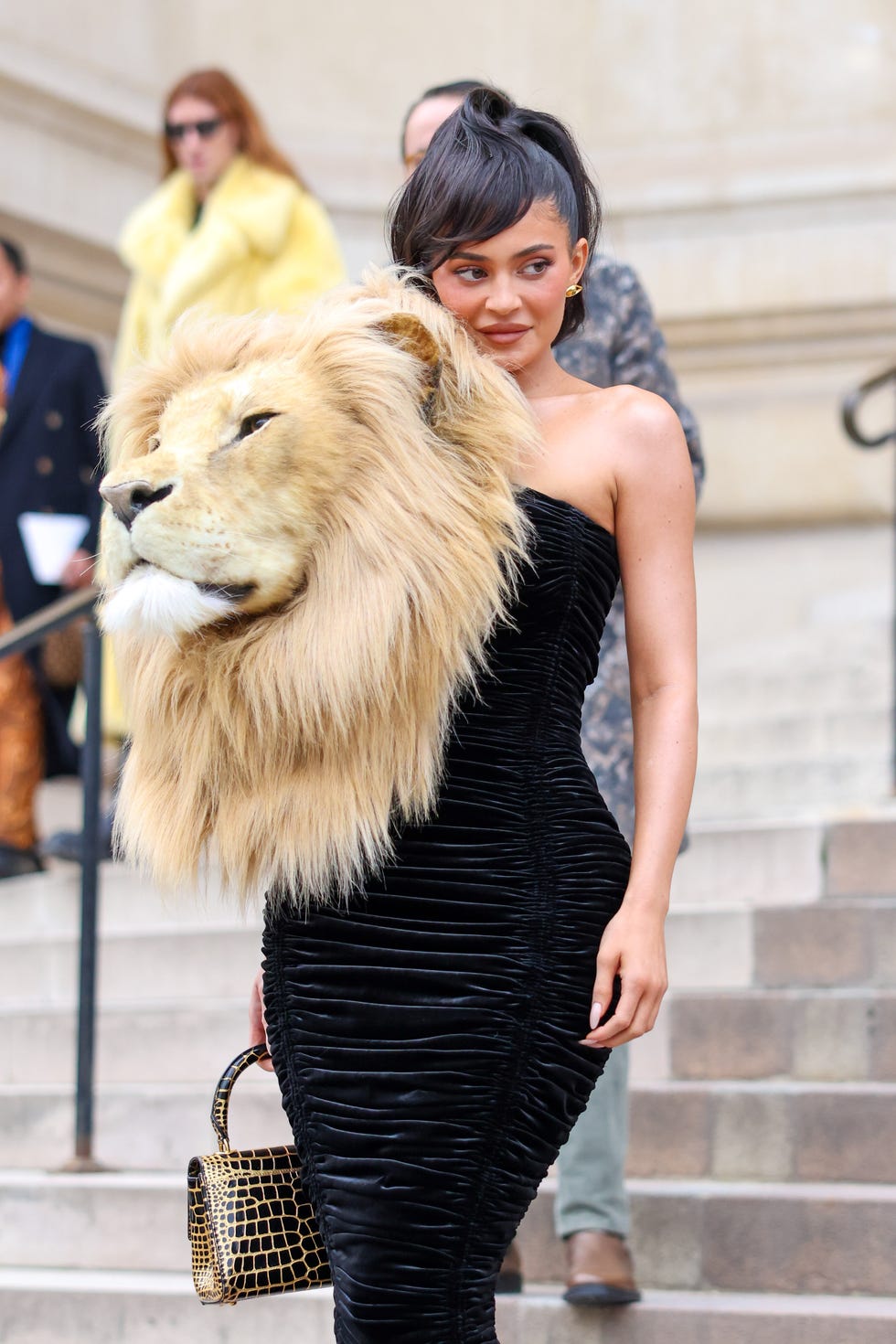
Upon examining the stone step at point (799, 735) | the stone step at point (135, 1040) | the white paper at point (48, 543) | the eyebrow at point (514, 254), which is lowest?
the stone step at point (135, 1040)

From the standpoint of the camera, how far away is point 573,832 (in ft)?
6.67

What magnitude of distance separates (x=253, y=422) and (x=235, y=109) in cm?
352

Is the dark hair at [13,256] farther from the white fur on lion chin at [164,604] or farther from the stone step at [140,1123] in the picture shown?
the white fur on lion chin at [164,604]

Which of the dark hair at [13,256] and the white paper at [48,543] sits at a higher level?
the dark hair at [13,256]

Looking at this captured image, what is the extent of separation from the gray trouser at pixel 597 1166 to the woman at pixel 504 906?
3.68 feet

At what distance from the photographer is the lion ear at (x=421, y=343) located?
6.85ft

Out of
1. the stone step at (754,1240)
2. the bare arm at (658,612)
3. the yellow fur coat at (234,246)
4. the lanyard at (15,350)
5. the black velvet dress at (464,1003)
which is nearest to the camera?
the black velvet dress at (464,1003)

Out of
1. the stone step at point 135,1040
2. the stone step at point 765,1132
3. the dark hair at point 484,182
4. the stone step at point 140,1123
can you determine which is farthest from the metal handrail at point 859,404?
the dark hair at point 484,182

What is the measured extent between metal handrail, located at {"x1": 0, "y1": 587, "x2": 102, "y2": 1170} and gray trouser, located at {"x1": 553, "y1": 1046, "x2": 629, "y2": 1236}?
1.29 metres

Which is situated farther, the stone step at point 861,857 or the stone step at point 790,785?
the stone step at point 790,785

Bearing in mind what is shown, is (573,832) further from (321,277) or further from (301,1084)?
(321,277)

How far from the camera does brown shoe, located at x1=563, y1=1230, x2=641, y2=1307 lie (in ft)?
10.1

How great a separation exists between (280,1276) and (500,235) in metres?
1.24

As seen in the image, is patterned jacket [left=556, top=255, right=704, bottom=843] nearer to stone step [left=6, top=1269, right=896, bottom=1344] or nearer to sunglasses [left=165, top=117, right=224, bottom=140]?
stone step [left=6, top=1269, right=896, bottom=1344]
